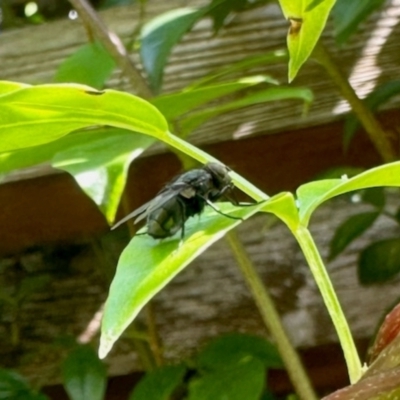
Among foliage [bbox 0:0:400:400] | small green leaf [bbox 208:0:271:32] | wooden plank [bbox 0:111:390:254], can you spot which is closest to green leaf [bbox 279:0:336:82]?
foliage [bbox 0:0:400:400]

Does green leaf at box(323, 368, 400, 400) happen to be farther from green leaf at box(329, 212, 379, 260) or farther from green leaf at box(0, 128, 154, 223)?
green leaf at box(329, 212, 379, 260)

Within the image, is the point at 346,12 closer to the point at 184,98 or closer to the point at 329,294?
the point at 184,98

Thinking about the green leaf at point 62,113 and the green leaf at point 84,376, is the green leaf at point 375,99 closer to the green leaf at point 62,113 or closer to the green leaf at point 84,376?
the green leaf at point 84,376

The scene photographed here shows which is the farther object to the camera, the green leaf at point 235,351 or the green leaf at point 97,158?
the green leaf at point 235,351

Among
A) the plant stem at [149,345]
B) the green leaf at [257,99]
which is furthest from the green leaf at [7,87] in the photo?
the plant stem at [149,345]

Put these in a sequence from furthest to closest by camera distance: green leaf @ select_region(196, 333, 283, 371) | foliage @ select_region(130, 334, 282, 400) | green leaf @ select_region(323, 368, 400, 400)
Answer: green leaf @ select_region(196, 333, 283, 371) < foliage @ select_region(130, 334, 282, 400) < green leaf @ select_region(323, 368, 400, 400)

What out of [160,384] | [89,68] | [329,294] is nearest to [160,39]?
[89,68]
